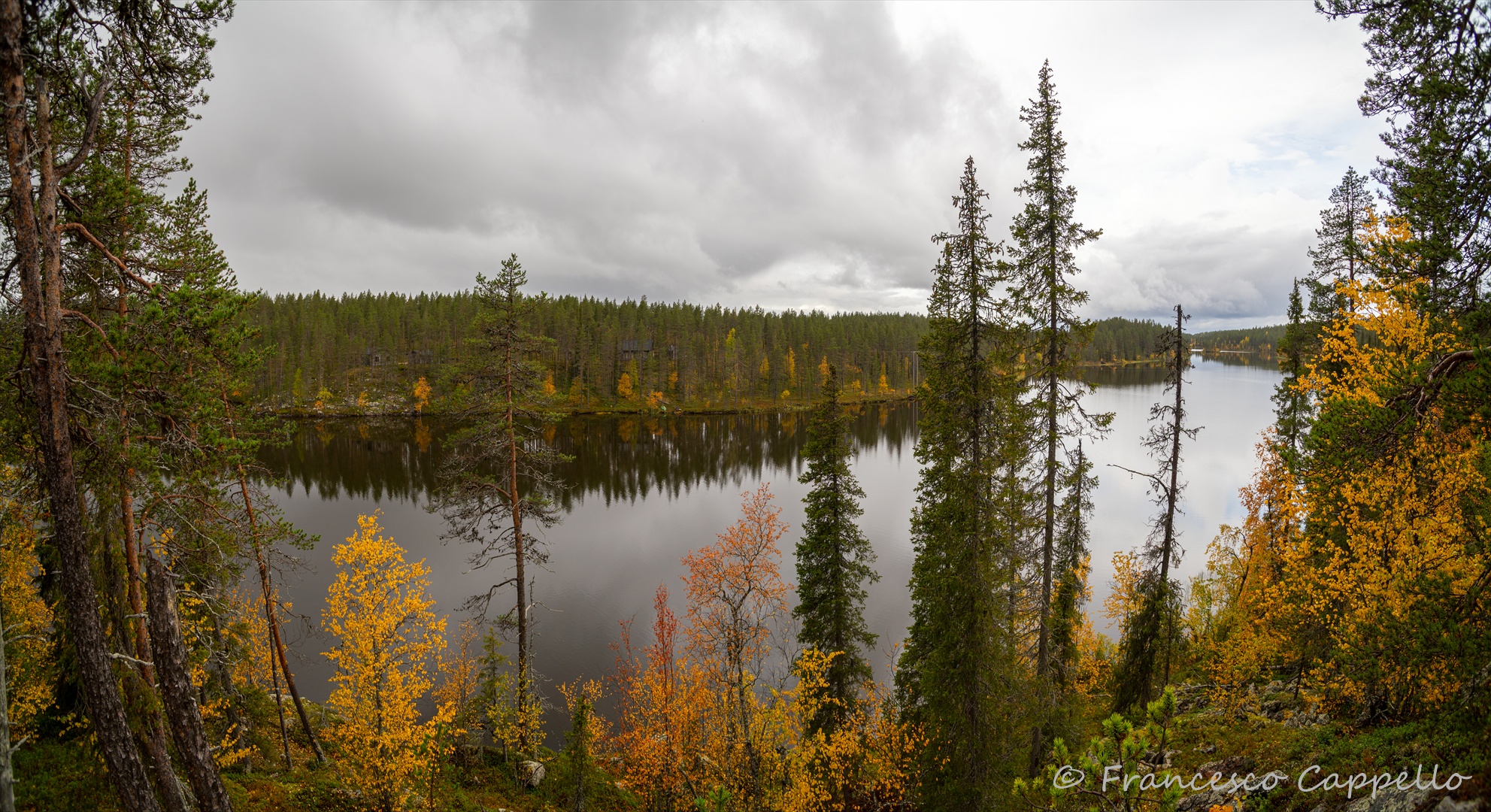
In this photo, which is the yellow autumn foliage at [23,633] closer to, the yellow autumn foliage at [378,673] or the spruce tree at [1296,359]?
the yellow autumn foliage at [378,673]

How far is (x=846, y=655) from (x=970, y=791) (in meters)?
5.72

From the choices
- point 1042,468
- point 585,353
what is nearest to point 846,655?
point 1042,468

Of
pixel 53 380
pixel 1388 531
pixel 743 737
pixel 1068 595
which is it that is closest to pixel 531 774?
pixel 743 737

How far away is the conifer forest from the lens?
6.43 meters

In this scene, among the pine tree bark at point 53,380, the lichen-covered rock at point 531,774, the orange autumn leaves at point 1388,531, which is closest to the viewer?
the pine tree bark at point 53,380

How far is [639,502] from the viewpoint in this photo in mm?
48906

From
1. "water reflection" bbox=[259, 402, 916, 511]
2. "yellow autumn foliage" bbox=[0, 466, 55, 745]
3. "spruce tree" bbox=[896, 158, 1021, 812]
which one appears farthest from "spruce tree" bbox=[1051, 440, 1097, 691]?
"water reflection" bbox=[259, 402, 916, 511]

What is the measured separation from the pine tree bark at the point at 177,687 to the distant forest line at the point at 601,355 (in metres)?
86.8

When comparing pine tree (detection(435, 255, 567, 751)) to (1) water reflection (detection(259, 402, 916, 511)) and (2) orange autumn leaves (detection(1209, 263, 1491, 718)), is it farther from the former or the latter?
(1) water reflection (detection(259, 402, 916, 511))

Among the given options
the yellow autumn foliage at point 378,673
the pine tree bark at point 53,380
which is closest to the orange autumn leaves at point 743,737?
the yellow autumn foliage at point 378,673

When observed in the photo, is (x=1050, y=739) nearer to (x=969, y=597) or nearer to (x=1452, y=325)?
(x=969, y=597)

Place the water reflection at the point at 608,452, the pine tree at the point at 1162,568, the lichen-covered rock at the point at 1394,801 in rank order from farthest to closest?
the water reflection at the point at 608,452 → the pine tree at the point at 1162,568 → the lichen-covered rock at the point at 1394,801

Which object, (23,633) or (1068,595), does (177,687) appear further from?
(1068,595)

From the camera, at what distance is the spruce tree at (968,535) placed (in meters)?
12.3
